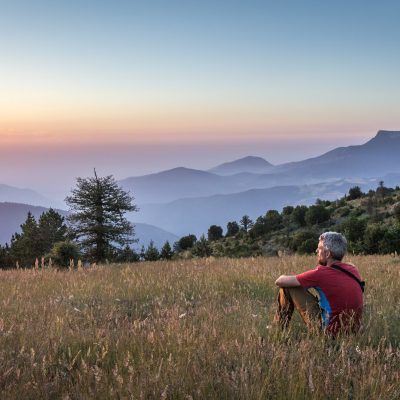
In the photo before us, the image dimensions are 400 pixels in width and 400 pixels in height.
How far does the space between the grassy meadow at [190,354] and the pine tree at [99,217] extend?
147ft

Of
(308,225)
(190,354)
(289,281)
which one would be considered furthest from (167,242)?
(190,354)

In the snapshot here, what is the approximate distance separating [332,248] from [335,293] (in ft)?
1.65

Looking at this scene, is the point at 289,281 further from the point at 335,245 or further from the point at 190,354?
the point at 190,354

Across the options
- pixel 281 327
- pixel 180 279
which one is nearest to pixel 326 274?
pixel 281 327

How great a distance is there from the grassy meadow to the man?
0.70 feet

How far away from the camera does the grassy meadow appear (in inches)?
108

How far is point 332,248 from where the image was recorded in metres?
4.73

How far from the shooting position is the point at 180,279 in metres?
8.67

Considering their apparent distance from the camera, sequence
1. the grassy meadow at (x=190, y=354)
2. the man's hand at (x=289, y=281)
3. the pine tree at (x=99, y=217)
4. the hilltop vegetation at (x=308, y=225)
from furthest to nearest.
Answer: the pine tree at (x=99, y=217)
the hilltop vegetation at (x=308, y=225)
the man's hand at (x=289, y=281)
the grassy meadow at (x=190, y=354)

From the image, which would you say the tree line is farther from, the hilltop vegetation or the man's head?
the man's head

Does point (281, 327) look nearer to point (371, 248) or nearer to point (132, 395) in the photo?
point (132, 395)

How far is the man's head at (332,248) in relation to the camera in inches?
186

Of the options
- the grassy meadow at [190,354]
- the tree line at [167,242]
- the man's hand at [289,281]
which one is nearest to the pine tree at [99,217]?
the tree line at [167,242]

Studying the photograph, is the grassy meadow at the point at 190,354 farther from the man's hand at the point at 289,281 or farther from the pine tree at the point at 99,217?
the pine tree at the point at 99,217
